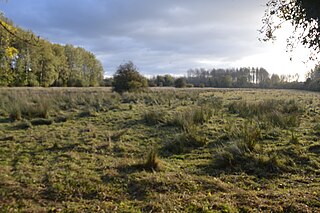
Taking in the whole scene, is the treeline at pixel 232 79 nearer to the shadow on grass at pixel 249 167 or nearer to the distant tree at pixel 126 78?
the distant tree at pixel 126 78

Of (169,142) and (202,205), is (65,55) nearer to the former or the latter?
(169,142)

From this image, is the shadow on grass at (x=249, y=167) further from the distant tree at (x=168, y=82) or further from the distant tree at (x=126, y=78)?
the distant tree at (x=168, y=82)

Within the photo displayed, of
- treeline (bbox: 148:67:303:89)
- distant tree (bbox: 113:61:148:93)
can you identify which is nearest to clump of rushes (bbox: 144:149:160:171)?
distant tree (bbox: 113:61:148:93)

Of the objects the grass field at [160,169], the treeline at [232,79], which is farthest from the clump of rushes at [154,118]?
the treeline at [232,79]

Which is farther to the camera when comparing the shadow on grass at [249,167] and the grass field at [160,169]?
the shadow on grass at [249,167]

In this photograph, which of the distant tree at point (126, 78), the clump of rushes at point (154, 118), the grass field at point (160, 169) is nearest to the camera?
the grass field at point (160, 169)

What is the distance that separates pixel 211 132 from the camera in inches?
392

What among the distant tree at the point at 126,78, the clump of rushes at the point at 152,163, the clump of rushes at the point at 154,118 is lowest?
the clump of rushes at the point at 152,163

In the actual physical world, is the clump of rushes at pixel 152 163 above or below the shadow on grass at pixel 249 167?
above

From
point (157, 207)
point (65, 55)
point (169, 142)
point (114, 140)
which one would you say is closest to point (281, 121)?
point (169, 142)

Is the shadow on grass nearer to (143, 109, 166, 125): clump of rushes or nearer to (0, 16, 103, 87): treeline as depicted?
(143, 109, 166, 125): clump of rushes

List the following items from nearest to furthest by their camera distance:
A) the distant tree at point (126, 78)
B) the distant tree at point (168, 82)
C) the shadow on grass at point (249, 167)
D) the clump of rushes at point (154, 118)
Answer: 1. the shadow on grass at point (249, 167)
2. the clump of rushes at point (154, 118)
3. the distant tree at point (126, 78)
4. the distant tree at point (168, 82)

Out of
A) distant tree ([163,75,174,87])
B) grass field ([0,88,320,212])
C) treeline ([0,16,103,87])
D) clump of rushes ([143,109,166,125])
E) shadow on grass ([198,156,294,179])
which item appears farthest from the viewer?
distant tree ([163,75,174,87])

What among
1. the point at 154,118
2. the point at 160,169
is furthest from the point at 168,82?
the point at 160,169
